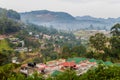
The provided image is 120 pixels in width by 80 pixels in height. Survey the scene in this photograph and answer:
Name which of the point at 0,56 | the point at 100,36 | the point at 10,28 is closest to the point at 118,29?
the point at 100,36

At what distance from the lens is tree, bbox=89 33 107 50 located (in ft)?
136

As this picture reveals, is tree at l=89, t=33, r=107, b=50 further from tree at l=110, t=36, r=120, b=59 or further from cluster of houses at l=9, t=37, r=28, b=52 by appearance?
cluster of houses at l=9, t=37, r=28, b=52

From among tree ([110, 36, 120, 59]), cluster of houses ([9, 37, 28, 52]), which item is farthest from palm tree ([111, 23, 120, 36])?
cluster of houses ([9, 37, 28, 52])

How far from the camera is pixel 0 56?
39531 mm

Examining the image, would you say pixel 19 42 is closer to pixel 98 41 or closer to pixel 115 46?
pixel 98 41

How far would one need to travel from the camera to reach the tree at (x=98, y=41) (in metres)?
41.4

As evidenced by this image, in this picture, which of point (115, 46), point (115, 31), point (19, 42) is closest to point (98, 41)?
point (115, 46)

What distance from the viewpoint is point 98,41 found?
137 feet

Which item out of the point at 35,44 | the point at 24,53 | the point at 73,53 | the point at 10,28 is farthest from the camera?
the point at 10,28

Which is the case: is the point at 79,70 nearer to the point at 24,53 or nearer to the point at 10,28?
the point at 24,53

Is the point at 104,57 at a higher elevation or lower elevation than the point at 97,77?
lower

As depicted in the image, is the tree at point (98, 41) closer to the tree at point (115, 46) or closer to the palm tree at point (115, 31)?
the tree at point (115, 46)

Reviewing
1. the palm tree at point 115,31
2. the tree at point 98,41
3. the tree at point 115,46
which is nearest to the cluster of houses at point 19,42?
the palm tree at point 115,31

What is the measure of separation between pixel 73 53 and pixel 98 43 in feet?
12.6
